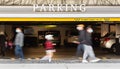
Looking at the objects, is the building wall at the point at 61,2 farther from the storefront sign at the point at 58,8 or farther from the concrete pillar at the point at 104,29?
the concrete pillar at the point at 104,29

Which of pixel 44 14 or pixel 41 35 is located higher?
pixel 44 14

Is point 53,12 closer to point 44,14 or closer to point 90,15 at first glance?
point 44,14

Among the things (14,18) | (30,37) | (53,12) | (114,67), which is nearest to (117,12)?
(53,12)

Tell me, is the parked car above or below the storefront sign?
below

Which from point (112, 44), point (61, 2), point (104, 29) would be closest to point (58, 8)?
point (61, 2)

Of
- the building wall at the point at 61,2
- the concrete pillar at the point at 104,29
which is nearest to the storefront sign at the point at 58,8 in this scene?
the building wall at the point at 61,2

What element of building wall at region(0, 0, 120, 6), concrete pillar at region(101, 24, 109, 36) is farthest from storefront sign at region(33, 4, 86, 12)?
concrete pillar at region(101, 24, 109, 36)

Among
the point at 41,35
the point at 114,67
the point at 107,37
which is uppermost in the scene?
the point at 114,67

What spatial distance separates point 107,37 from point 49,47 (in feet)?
32.7

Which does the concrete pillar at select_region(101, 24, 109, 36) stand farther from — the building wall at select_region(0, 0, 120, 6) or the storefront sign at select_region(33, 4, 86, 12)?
the storefront sign at select_region(33, 4, 86, 12)

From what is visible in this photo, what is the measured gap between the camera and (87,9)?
953 inches

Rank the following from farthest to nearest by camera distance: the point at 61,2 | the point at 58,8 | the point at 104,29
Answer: the point at 104,29 < the point at 61,2 < the point at 58,8

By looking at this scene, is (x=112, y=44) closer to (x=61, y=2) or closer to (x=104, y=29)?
(x=61, y=2)

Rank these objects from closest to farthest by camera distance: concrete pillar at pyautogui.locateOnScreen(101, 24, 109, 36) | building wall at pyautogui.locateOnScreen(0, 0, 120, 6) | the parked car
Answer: building wall at pyautogui.locateOnScreen(0, 0, 120, 6), the parked car, concrete pillar at pyautogui.locateOnScreen(101, 24, 109, 36)
